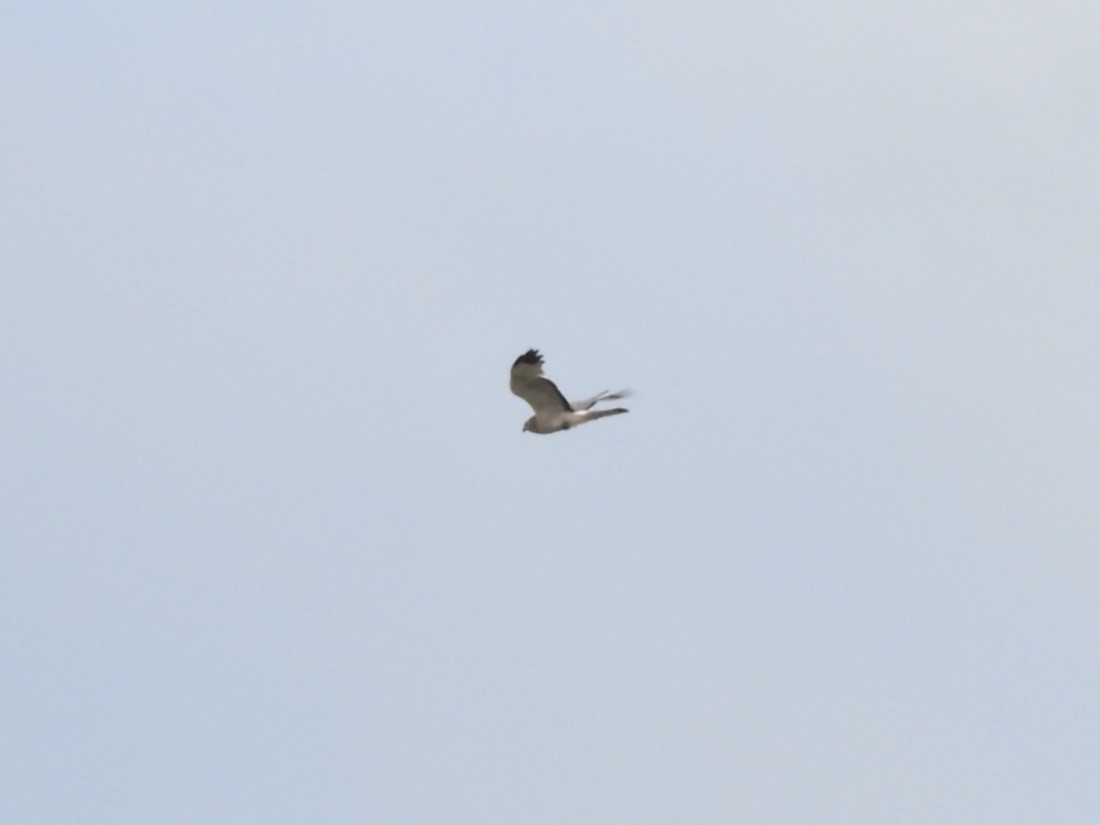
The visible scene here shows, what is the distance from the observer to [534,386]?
66.1m

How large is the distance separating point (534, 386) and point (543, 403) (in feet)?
3.05

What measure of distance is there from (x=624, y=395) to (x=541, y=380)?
402 cm

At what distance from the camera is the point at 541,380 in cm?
6556

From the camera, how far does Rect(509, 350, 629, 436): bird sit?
65.4 metres

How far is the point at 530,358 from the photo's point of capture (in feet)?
214

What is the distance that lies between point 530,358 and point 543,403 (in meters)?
1.96

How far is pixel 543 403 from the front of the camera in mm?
66875

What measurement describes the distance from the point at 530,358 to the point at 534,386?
1.04m

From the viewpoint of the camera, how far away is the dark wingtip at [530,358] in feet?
214

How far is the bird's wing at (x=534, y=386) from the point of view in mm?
65312

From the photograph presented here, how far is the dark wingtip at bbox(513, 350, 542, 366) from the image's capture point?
214ft

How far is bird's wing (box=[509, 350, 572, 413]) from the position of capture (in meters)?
65.3

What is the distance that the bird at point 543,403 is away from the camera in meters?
65.4
